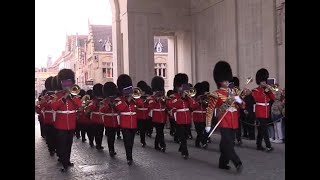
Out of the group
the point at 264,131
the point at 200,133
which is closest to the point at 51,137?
the point at 200,133

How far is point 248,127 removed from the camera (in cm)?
1240

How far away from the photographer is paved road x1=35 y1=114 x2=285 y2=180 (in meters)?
7.20

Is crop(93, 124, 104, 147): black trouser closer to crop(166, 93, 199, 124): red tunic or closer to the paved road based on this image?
the paved road

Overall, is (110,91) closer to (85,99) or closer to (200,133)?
(85,99)

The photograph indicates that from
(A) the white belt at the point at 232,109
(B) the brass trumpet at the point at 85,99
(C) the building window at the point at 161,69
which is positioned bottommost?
(A) the white belt at the point at 232,109

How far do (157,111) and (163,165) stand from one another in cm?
282

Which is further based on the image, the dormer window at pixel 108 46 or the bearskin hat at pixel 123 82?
the dormer window at pixel 108 46

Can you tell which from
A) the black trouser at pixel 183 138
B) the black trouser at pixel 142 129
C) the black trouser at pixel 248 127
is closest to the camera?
the black trouser at pixel 183 138

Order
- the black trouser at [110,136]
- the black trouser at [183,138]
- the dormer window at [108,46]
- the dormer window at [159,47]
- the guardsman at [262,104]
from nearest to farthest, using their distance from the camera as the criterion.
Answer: the black trouser at [183,138] < the guardsman at [262,104] < the black trouser at [110,136] < the dormer window at [159,47] < the dormer window at [108,46]

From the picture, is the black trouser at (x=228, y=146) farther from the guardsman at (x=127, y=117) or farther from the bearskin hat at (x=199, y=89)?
the bearskin hat at (x=199, y=89)

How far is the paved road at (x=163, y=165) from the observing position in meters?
7.20

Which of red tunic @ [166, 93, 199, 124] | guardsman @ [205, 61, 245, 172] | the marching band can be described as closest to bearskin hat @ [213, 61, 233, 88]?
the marching band

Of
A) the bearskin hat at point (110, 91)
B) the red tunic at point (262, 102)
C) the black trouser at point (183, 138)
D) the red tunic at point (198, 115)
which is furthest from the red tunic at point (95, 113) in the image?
the red tunic at point (262, 102)
